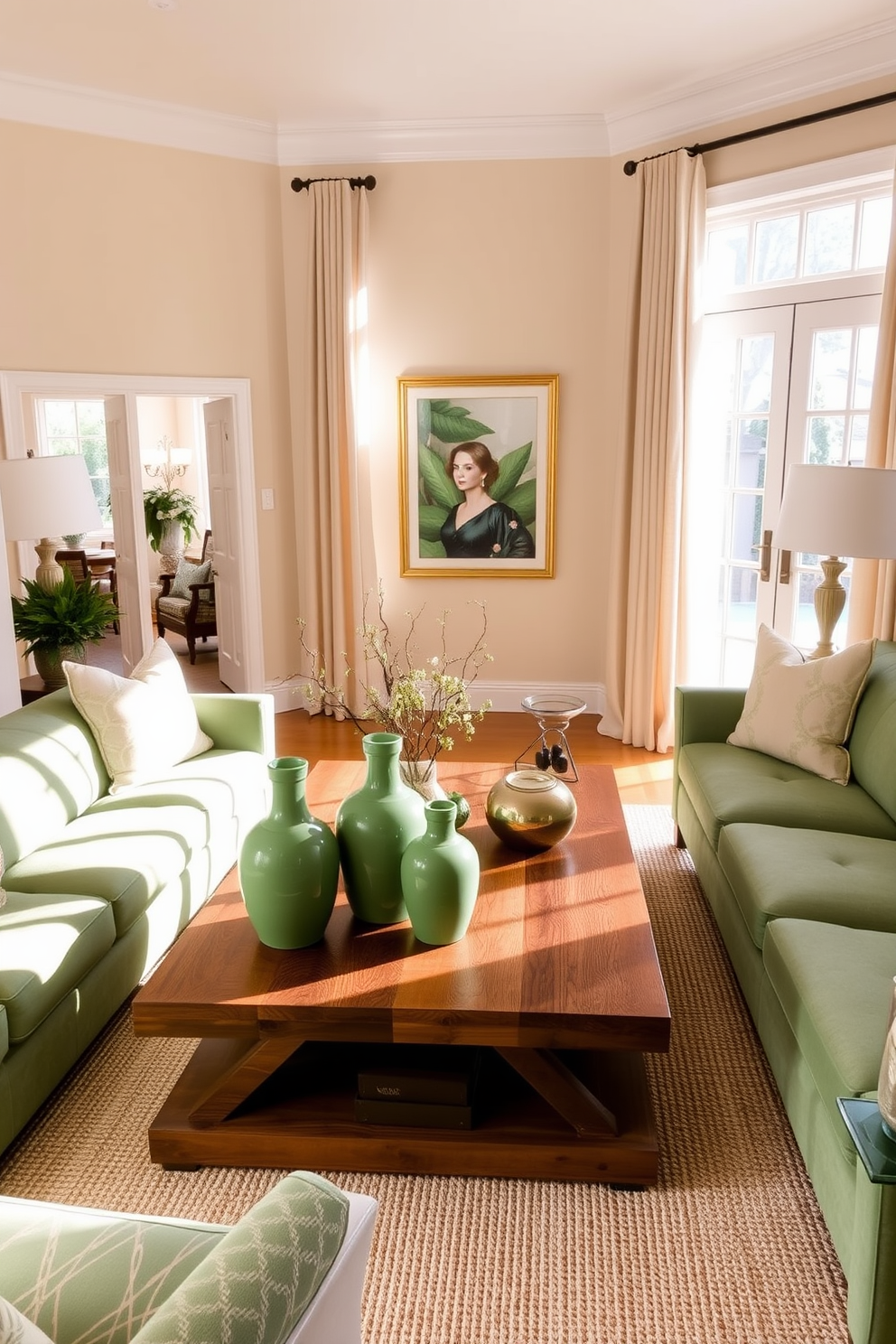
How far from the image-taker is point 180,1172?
2352 millimetres

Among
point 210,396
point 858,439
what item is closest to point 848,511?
point 858,439

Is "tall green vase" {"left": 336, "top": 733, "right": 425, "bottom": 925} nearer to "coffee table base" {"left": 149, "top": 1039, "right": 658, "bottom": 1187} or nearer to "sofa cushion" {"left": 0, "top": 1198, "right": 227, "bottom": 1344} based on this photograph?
"coffee table base" {"left": 149, "top": 1039, "right": 658, "bottom": 1187}

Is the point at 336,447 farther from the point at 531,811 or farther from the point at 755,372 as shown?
the point at 531,811

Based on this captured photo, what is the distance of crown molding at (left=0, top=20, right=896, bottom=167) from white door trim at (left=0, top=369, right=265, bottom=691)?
1.19 m

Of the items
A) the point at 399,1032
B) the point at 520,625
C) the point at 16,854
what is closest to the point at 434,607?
the point at 520,625

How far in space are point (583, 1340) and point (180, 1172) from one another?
3.23 ft

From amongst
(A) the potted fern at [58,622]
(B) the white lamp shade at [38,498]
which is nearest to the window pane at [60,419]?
(A) the potted fern at [58,622]

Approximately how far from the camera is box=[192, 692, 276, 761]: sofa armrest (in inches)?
158

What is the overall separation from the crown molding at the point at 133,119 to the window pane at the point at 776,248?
267 cm

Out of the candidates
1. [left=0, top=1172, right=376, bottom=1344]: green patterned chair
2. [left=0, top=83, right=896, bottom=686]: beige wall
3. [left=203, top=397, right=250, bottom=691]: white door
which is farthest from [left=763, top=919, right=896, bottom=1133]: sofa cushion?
[left=203, top=397, right=250, bottom=691]: white door

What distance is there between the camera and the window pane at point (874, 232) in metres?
4.53

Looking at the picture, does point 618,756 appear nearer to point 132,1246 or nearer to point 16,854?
point 16,854

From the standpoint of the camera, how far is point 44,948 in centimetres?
246

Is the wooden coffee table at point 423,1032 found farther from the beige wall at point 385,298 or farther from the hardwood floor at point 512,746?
the beige wall at point 385,298
